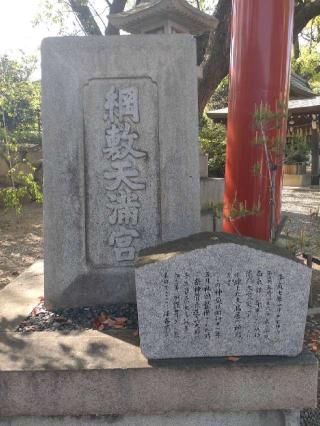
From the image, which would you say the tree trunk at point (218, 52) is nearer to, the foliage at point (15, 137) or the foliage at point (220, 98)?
the foliage at point (15, 137)

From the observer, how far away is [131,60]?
10.2ft

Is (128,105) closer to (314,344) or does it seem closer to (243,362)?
(243,362)

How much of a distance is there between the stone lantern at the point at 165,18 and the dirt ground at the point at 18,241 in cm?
380

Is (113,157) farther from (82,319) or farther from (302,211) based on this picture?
(302,211)

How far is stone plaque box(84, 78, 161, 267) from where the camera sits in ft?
10.3

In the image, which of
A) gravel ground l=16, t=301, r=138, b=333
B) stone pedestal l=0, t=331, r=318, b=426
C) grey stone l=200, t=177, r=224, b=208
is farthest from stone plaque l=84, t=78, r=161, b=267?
grey stone l=200, t=177, r=224, b=208

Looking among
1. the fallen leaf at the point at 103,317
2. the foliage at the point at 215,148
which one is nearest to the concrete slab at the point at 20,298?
the fallen leaf at the point at 103,317

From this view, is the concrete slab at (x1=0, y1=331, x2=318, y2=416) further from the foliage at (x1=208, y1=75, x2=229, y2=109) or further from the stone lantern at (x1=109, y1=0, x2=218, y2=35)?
the foliage at (x1=208, y1=75, x2=229, y2=109)

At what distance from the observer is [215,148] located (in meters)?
11.6

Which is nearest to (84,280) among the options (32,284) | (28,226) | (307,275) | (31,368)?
(32,284)

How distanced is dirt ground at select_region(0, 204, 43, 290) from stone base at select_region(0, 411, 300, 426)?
A: 3.28m

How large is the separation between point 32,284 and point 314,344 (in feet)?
8.74

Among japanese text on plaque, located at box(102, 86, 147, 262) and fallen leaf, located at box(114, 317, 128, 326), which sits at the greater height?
japanese text on plaque, located at box(102, 86, 147, 262)

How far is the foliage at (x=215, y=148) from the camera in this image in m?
11.0
